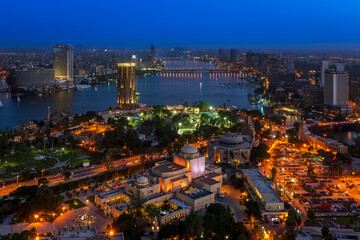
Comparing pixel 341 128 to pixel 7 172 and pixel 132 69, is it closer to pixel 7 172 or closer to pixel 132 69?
pixel 132 69

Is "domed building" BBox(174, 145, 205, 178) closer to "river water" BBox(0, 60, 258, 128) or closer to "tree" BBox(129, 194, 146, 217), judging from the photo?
"tree" BBox(129, 194, 146, 217)

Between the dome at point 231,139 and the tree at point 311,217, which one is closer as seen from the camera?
the tree at point 311,217

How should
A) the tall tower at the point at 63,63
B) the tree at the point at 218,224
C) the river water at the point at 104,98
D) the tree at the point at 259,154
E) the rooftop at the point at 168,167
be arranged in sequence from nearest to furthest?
the tree at the point at 218,224 → the rooftop at the point at 168,167 → the tree at the point at 259,154 → the river water at the point at 104,98 → the tall tower at the point at 63,63

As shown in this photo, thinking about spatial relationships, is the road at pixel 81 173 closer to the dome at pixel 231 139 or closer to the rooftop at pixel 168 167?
the rooftop at pixel 168 167

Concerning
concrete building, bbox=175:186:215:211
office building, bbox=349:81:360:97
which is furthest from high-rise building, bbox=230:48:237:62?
concrete building, bbox=175:186:215:211

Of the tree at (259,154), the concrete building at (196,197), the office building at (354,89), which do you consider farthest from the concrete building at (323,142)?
the office building at (354,89)

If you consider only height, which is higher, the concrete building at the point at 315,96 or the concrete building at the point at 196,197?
the concrete building at the point at 315,96

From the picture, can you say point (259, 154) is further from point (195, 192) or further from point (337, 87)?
point (337, 87)

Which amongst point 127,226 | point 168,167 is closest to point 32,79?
point 168,167
